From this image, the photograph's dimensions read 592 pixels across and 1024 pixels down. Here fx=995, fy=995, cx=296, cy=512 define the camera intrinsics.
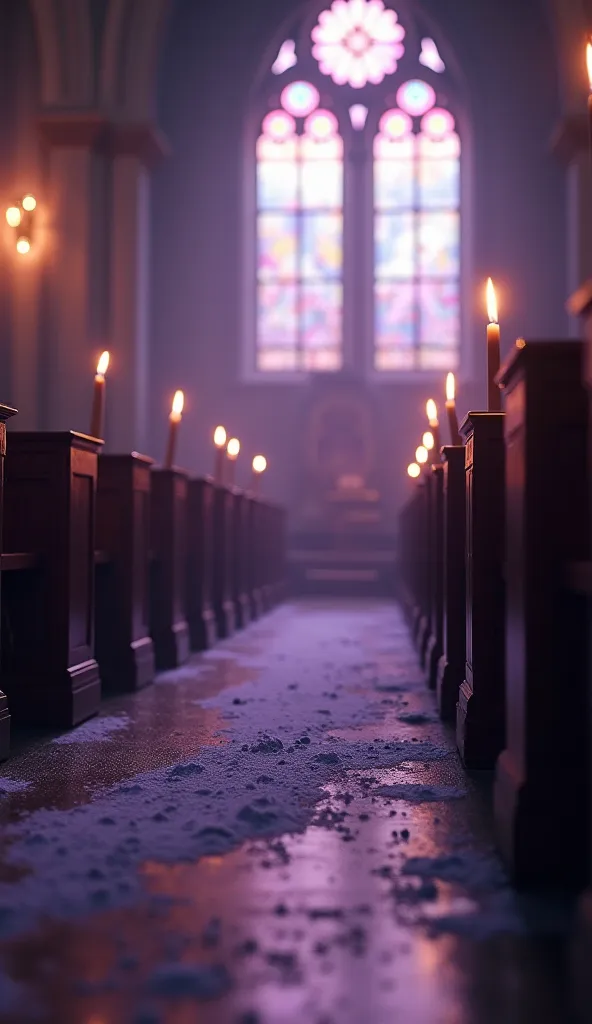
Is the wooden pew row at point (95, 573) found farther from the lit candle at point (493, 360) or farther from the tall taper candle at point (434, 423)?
the lit candle at point (493, 360)

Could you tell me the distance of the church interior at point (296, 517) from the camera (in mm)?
1620

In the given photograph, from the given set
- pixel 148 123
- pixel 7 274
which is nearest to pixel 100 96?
pixel 148 123

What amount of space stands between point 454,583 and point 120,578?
5.14 ft

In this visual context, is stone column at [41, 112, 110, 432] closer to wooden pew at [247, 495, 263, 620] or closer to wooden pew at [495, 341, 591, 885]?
Result: wooden pew at [247, 495, 263, 620]

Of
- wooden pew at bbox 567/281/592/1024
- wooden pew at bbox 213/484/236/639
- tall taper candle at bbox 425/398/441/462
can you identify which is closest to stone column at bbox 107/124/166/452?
wooden pew at bbox 213/484/236/639

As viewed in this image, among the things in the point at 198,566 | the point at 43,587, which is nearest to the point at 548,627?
the point at 43,587

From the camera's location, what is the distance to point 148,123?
1057 centimetres

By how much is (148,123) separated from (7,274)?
7.52ft

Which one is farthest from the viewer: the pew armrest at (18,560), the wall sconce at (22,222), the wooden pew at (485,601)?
the wall sconce at (22,222)

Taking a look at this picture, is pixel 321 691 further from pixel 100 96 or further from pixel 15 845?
pixel 100 96

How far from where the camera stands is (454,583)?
345cm

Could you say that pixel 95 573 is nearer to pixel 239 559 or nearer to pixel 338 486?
pixel 239 559

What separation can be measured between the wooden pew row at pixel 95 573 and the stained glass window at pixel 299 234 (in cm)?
642

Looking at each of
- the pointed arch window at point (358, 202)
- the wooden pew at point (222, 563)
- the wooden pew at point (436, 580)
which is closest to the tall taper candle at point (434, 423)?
the wooden pew at point (436, 580)
